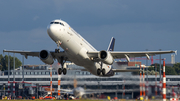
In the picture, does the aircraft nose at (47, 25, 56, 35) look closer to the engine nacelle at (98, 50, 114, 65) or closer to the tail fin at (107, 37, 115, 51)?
the engine nacelle at (98, 50, 114, 65)

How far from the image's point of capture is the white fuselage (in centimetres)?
3175

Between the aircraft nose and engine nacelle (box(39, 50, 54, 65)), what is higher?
the aircraft nose

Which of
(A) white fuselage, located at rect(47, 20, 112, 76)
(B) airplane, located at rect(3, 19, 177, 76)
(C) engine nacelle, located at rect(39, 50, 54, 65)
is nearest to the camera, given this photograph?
(A) white fuselage, located at rect(47, 20, 112, 76)

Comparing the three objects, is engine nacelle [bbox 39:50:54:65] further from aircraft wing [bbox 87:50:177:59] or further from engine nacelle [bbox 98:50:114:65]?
engine nacelle [bbox 98:50:114:65]

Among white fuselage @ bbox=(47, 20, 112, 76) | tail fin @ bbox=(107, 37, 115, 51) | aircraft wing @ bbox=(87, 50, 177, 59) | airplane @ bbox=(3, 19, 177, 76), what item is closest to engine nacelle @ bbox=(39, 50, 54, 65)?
airplane @ bbox=(3, 19, 177, 76)

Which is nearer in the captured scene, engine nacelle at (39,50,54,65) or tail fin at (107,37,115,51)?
engine nacelle at (39,50,54,65)

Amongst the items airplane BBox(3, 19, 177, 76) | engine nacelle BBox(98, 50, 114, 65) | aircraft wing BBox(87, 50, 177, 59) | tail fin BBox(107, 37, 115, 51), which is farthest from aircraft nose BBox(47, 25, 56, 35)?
tail fin BBox(107, 37, 115, 51)

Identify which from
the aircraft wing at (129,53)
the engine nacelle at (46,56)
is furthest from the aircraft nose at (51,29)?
A: the aircraft wing at (129,53)

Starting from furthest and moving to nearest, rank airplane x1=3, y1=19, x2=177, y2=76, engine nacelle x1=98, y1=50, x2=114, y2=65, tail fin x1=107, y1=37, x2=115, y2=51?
tail fin x1=107, y1=37, x2=115, y2=51
engine nacelle x1=98, y1=50, x2=114, y2=65
airplane x1=3, y1=19, x2=177, y2=76

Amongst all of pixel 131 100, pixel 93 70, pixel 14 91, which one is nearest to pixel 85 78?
pixel 93 70

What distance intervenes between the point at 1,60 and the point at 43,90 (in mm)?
99790

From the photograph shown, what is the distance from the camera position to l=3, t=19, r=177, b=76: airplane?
1266 inches

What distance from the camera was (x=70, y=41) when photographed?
33.0 metres

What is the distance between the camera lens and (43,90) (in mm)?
63750
